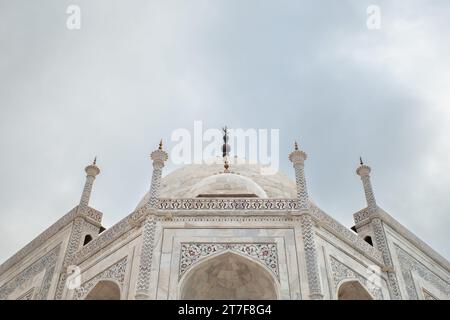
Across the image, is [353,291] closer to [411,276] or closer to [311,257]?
[311,257]

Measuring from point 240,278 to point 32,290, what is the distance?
201 inches

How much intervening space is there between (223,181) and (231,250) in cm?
305

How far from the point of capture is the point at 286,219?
1010cm

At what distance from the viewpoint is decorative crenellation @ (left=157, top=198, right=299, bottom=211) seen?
10.3 m

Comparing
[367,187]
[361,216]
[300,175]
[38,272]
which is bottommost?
[38,272]

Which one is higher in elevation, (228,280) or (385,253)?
(385,253)

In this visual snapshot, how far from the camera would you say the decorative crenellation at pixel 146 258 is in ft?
29.7

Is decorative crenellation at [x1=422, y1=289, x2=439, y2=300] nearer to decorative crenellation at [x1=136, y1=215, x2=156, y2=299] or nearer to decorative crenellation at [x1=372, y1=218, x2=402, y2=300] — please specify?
decorative crenellation at [x1=372, y1=218, x2=402, y2=300]

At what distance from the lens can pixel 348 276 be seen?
33.3 ft

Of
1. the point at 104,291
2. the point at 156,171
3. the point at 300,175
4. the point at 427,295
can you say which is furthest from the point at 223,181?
the point at 427,295

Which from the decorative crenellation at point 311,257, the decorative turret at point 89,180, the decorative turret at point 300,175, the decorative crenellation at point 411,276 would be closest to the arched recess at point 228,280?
the decorative crenellation at point 311,257

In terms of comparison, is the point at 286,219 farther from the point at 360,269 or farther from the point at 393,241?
the point at 393,241

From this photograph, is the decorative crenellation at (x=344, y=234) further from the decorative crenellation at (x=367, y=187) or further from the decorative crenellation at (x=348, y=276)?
the decorative crenellation at (x=367, y=187)

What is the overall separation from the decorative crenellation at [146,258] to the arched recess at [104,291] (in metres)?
1.17
